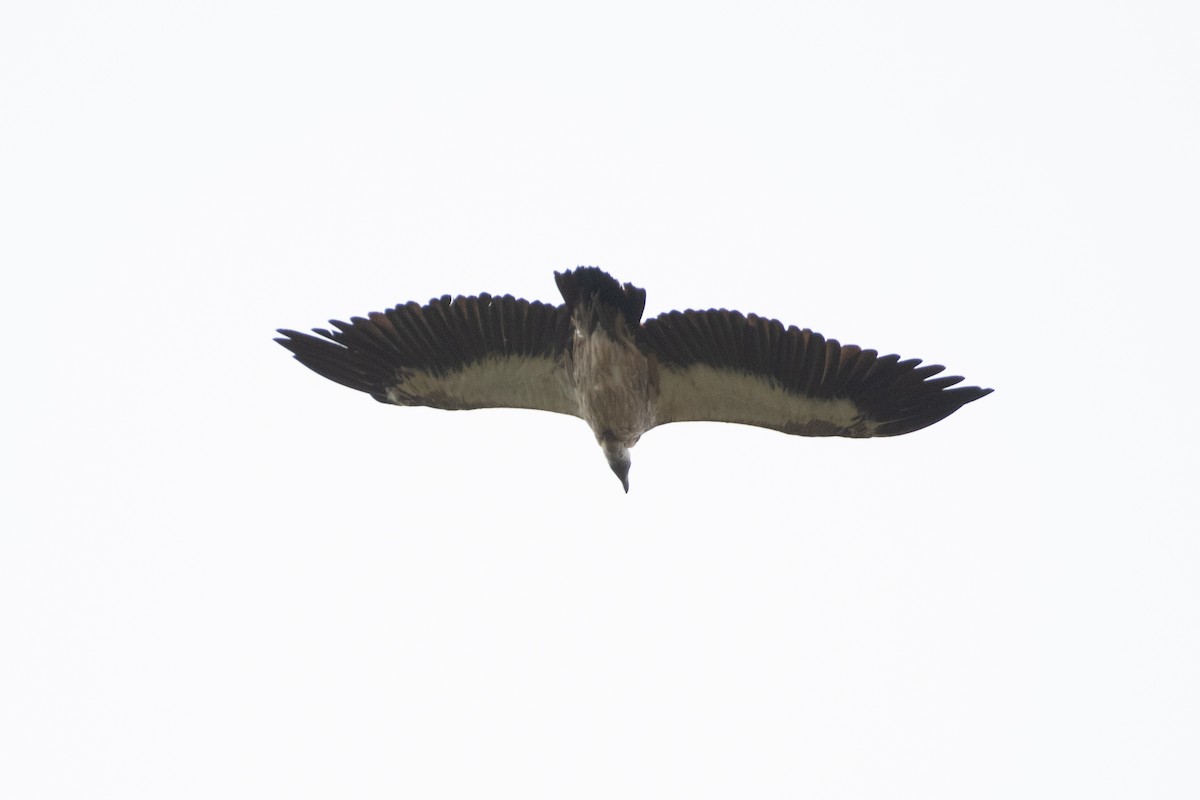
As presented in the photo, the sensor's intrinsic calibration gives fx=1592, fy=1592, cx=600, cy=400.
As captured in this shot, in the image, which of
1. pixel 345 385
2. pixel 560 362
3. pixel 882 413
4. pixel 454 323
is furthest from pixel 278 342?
pixel 882 413

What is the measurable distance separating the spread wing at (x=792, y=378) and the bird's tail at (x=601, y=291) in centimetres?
23

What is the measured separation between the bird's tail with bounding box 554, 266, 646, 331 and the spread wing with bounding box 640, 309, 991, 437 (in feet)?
0.75

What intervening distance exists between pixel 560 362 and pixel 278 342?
6.33ft

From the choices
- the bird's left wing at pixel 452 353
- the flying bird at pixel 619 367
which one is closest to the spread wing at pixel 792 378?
the flying bird at pixel 619 367

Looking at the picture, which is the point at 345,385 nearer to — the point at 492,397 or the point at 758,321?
the point at 492,397

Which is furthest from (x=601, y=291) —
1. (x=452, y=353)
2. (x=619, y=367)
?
(x=452, y=353)

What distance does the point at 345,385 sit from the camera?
11047 millimetres

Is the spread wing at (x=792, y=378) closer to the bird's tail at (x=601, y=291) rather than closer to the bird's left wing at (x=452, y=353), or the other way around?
the bird's tail at (x=601, y=291)

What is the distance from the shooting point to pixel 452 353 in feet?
35.7

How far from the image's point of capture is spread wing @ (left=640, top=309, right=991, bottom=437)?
10281 mm

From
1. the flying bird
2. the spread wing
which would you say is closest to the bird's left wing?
the flying bird

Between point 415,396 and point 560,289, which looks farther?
point 415,396

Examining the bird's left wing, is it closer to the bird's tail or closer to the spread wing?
the bird's tail

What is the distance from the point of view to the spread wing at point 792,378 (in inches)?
405
